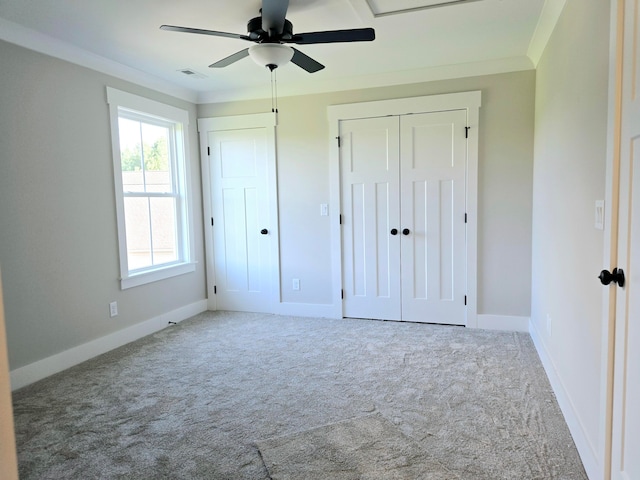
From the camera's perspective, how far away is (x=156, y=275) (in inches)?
162

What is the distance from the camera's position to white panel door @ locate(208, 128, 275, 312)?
15.1 feet

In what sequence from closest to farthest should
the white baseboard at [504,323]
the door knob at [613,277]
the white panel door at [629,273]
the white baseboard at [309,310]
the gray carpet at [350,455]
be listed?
the white panel door at [629,273]
the door knob at [613,277]
the gray carpet at [350,455]
the white baseboard at [504,323]
the white baseboard at [309,310]

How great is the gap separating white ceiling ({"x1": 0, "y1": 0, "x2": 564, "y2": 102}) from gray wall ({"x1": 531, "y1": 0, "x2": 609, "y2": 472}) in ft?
1.51

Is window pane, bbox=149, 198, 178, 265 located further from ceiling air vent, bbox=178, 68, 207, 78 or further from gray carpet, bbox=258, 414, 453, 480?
gray carpet, bbox=258, 414, 453, 480

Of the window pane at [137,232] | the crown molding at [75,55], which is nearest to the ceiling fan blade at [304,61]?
the crown molding at [75,55]

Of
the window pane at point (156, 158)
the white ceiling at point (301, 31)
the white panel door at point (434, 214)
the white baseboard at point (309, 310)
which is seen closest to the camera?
the white ceiling at point (301, 31)

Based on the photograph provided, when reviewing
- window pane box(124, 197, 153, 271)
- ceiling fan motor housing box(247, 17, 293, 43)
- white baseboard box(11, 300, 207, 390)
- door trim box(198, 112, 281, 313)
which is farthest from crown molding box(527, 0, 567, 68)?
white baseboard box(11, 300, 207, 390)

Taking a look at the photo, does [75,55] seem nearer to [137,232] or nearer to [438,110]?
[137,232]

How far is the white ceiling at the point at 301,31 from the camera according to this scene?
260cm

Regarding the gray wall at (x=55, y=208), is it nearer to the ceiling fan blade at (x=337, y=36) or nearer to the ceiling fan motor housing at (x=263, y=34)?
the ceiling fan motor housing at (x=263, y=34)

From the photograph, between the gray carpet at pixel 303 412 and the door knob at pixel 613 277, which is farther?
the gray carpet at pixel 303 412

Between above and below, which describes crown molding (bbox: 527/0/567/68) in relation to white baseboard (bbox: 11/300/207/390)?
above

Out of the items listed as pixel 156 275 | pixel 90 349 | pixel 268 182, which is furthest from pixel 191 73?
pixel 90 349

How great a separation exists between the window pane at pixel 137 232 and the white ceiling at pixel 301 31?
1.19 metres
